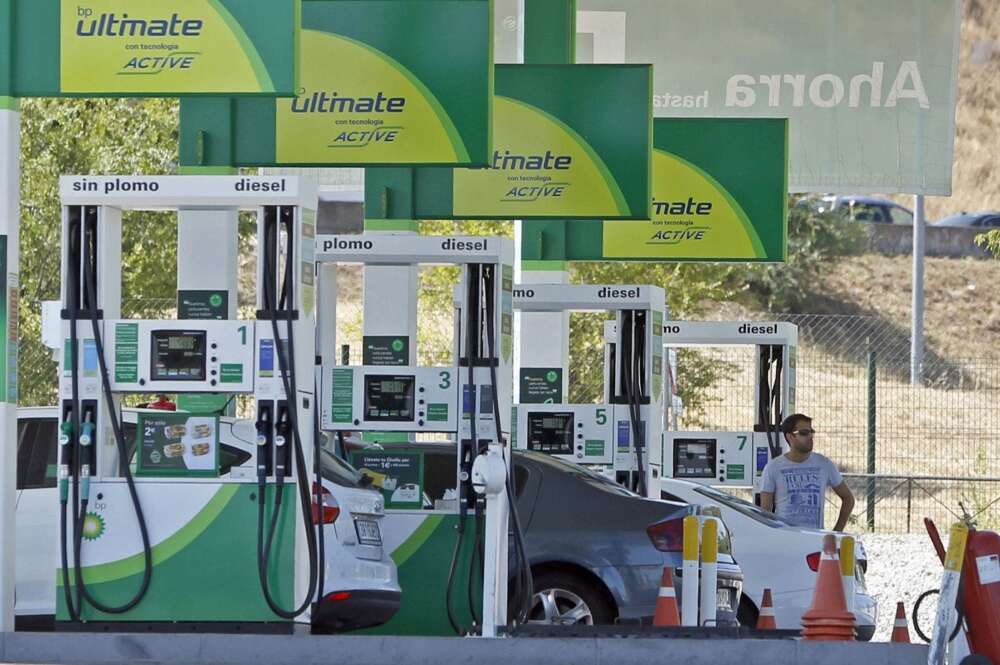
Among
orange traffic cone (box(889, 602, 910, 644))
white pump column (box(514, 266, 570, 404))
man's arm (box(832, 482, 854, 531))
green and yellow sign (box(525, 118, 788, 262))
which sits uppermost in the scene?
green and yellow sign (box(525, 118, 788, 262))

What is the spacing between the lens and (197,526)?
496 inches

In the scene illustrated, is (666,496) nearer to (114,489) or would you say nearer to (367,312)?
(367,312)

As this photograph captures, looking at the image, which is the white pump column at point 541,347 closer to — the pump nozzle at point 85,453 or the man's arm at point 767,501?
the man's arm at point 767,501

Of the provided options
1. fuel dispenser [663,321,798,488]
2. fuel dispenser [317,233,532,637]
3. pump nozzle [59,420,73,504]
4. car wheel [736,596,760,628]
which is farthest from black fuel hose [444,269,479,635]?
fuel dispenser [663,321,798,488]

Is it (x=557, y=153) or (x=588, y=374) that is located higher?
(x=557, y=153)

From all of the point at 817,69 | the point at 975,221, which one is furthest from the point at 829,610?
the point at 975,221

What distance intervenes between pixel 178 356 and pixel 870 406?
49.4 feet

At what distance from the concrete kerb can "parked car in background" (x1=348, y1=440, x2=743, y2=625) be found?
1.90 m

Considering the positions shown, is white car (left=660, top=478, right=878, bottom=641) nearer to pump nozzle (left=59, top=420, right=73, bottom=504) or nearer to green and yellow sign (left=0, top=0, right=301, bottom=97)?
green and yellow sign (left=0, top=0, right=301, bottom=97)

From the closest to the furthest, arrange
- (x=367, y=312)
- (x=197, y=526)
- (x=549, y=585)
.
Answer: (x=197, y=526) < (x=549, y=585) < (x=367, y=312)

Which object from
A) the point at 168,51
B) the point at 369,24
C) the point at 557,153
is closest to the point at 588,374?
the point at 557,153

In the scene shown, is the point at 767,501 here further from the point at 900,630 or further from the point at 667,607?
the point at 667,607

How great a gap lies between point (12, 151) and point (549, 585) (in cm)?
438

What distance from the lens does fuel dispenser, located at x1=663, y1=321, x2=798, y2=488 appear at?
21.0 metres
